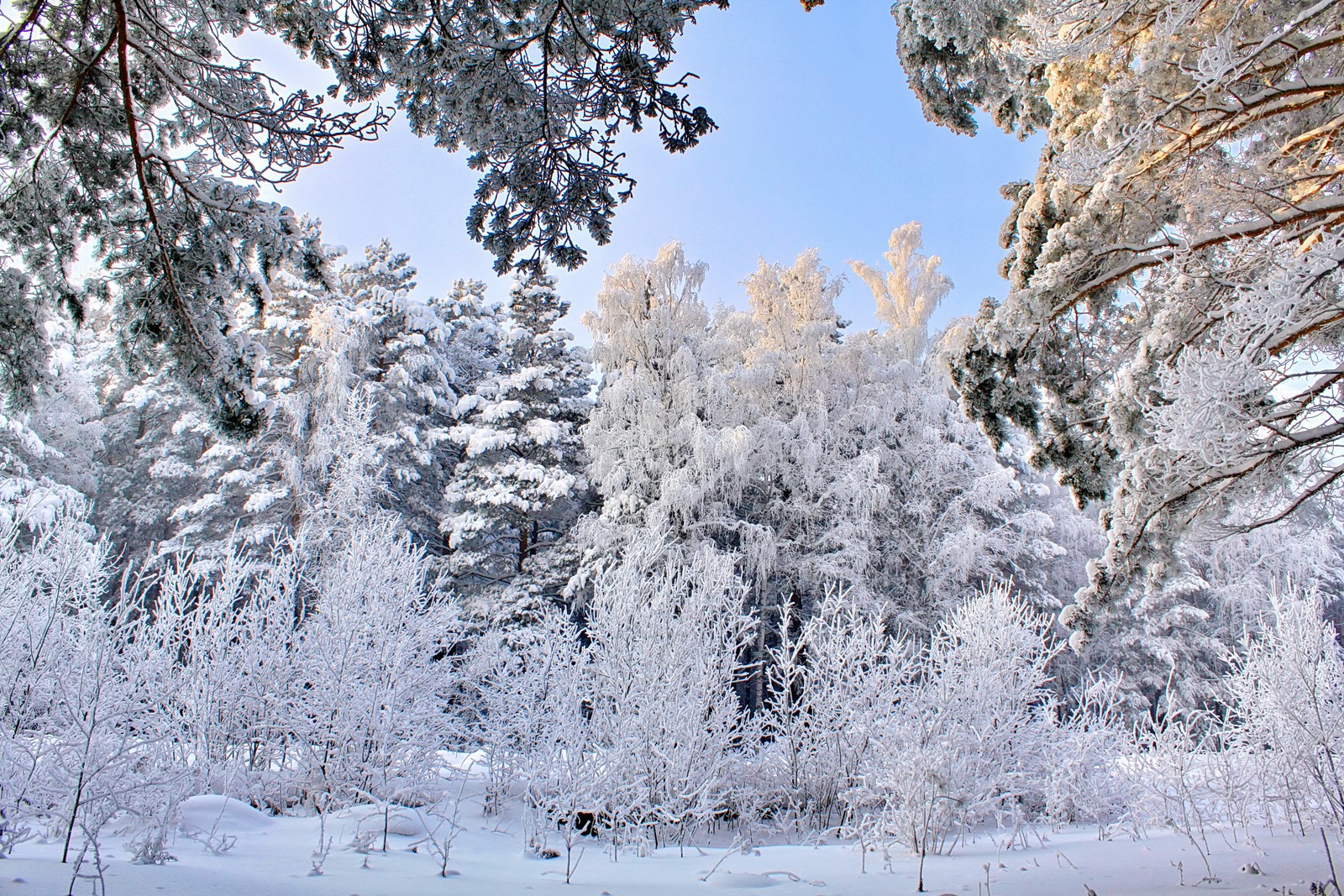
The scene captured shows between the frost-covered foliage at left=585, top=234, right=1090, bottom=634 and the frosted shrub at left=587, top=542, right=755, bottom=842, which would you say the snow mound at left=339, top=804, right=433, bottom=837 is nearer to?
the frosted shrub at left=587, top=542, right=755, bottom=842

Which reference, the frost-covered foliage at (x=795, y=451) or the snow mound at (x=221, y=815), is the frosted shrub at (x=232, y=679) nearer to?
the snow mound at (x=221, y=815)

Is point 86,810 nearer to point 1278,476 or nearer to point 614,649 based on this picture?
point 614,649

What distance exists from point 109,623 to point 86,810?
184 cm

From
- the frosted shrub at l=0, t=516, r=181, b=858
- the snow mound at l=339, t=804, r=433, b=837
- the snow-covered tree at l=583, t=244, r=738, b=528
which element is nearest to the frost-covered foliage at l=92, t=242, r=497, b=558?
the snow-covered tree at l=583, t=244, r=738, b=528

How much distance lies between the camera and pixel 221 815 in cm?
497

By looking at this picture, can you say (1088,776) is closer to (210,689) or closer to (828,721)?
(828,721)

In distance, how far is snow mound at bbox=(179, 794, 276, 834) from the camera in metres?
4.76

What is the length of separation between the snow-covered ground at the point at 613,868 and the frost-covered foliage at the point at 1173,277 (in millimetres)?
1587

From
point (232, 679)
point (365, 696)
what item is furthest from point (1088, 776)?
point (232, 679)

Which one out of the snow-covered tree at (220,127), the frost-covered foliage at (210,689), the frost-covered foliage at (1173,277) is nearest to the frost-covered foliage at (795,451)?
the frost-covered foliage at (210,689)

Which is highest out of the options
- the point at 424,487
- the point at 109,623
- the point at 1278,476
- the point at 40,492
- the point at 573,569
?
the point at 424,487

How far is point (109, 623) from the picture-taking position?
4.95m

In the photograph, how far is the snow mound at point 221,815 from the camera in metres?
4.76

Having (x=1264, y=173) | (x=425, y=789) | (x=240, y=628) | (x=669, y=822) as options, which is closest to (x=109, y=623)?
(x=240, y=628)
